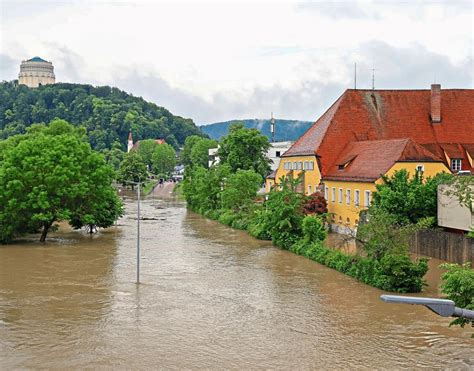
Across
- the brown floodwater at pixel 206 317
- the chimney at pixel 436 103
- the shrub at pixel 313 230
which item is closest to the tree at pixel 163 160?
the chimney at pixel 436 103

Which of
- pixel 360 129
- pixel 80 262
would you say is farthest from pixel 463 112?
pixel 80 262

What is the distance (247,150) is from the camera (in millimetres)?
73250

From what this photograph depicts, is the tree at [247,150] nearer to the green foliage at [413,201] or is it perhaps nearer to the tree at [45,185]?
the tree at [45,185]

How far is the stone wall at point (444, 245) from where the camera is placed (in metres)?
29.4

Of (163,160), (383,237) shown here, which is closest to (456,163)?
(383,237)

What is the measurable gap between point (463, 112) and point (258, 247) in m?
20.4

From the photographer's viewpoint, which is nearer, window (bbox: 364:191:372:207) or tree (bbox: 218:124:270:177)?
window (bbox: 364:191:372:207)

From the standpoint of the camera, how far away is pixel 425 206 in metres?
34.6

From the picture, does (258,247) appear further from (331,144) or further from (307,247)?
(331,144)

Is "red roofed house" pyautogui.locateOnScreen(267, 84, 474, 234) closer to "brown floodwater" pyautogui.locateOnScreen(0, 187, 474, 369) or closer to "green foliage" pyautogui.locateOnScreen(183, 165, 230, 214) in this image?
"brown floodwater" pyautogui.locateOnScreen(0, 187, 474, 369)

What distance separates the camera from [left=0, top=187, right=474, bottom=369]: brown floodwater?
Answer: 1873 centimetres

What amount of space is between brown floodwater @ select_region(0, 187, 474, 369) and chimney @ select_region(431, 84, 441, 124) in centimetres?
1890

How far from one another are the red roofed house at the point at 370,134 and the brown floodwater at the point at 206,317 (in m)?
9.81

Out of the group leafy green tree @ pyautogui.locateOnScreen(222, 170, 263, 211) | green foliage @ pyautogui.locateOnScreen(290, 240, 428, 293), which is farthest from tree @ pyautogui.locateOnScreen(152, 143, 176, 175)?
green foliage @ pyautogui.locateOnScreen(290, 240, 428, 293)
